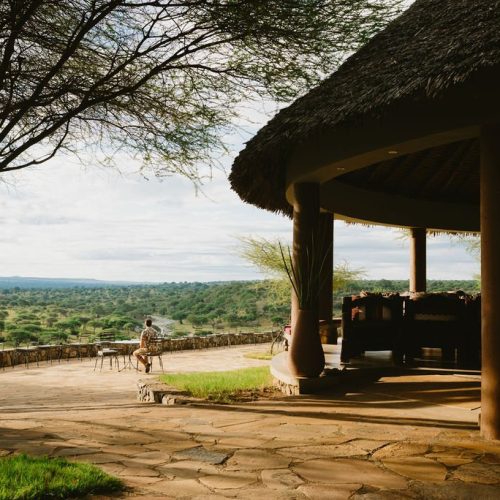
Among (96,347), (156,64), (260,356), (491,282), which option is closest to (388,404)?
(491,282)

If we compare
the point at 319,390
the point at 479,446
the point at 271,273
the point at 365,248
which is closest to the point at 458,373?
the point at 319,390

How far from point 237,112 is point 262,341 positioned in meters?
16.3

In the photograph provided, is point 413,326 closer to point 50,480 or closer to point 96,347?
point 50,480

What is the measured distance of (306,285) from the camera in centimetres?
692

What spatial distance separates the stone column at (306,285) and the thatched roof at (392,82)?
0.68m

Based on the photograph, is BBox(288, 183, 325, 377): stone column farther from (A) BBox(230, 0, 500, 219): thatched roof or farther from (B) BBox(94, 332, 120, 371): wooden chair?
(B) BBox(94, 332, 120, 371): wooden chair

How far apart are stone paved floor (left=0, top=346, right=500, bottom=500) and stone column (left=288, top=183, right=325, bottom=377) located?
0.54 m

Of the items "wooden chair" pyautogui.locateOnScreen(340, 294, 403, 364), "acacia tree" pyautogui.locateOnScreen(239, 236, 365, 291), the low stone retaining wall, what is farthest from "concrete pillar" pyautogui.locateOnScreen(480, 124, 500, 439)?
"acacia tree" pyautogui.locateOnScreen(239, 236, 365, 291)

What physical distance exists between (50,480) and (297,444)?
5.93 feet

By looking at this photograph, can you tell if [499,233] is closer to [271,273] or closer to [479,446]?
[479,446]

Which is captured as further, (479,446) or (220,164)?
(220,164)

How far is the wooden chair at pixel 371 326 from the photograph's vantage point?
7777mm

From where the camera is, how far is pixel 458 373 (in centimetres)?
729

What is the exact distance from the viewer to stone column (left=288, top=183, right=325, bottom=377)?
687 centimetres
